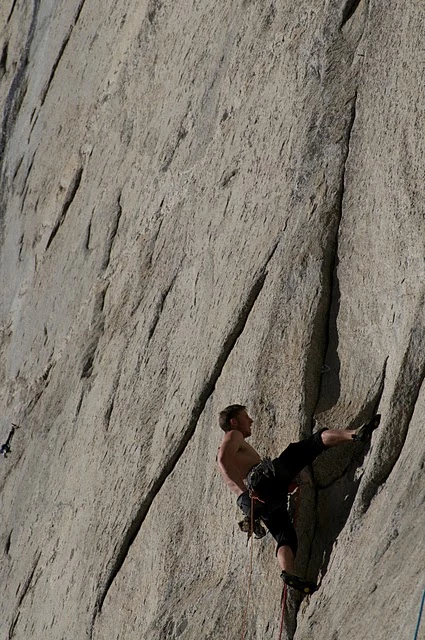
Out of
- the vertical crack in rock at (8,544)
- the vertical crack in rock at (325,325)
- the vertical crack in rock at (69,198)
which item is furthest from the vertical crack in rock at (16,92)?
Answer: the vertical crack in rock at (325,325)

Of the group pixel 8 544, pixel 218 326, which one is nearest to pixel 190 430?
pixel 218 326

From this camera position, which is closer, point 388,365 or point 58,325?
point 388,365

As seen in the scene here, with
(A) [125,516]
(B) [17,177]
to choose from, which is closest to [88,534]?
(A) [125,516]

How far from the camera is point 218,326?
32.7 feet

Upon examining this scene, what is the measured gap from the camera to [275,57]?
420 inches

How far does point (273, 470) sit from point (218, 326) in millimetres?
1978

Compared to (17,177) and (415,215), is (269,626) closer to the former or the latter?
(415,215)

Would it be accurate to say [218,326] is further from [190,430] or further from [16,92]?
[16,92]

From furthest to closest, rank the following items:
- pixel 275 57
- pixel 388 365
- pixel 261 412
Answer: pixel 275 57 < pixel 261 412 < pixel 388 365

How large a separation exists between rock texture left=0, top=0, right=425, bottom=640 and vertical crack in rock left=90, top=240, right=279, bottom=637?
0.02m

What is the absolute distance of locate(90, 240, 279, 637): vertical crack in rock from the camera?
9.67 m

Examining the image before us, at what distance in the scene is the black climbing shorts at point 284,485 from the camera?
324 inches

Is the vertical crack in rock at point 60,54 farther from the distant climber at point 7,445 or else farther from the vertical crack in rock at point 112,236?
the distant climber at point 7,445

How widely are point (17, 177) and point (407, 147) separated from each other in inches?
367
